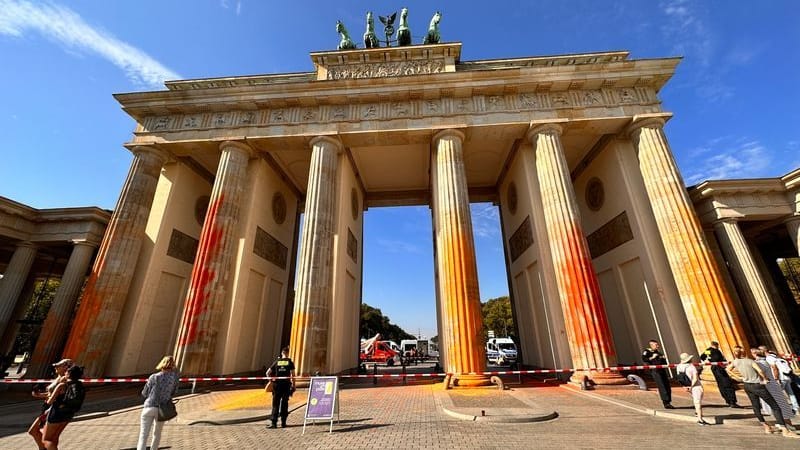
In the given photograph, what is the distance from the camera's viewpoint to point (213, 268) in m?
11.5

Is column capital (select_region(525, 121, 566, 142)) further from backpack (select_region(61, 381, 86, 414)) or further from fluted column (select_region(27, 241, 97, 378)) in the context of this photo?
fluted column (select_region(27, 241, 97, 378))

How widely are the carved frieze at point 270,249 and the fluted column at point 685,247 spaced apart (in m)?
16.4

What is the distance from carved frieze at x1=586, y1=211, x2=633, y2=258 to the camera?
495 inches

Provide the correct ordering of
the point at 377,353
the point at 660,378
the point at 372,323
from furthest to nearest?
the point at 372,323 → the point at 377,353 → the point at 660,378

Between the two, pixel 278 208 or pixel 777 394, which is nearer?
pixel 777 394

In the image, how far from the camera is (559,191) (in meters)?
11.5

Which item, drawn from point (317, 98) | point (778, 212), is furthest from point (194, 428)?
point (778, 212)

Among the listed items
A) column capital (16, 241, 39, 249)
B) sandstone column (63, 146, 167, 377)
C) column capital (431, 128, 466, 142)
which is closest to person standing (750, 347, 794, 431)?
column capital (431, 128, 466, 142)

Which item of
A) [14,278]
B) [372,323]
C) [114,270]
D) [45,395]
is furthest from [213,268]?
[372,323]

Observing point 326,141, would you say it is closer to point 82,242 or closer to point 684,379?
point 82,242

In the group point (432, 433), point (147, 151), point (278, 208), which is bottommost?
point (432, 433)

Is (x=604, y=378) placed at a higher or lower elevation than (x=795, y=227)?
lower

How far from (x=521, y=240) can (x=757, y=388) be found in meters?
10.5

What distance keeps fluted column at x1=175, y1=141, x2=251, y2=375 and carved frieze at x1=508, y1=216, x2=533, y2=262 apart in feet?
42.0
